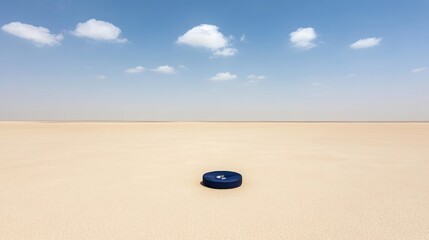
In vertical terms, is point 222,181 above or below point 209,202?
above

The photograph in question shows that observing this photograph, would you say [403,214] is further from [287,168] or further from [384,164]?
[384,164]

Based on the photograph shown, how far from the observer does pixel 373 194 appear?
16.0 feet

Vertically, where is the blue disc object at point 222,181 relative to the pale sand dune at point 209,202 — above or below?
above

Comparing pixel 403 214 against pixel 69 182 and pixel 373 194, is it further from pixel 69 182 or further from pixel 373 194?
pixel 69 182

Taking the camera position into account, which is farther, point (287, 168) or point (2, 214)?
point (287, 168)

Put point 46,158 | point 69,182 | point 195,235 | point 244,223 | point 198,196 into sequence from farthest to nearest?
point 46,158 < point 69,182 < point 198,196 < point 244,223 < point 195,235

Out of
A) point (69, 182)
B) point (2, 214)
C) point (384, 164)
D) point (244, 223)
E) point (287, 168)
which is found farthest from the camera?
point (384, 164)

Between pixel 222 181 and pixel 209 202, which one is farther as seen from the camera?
pixel 222 181

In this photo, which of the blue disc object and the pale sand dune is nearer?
the pale sand dune

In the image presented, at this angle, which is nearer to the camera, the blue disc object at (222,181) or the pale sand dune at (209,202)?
the pale sand dune at (209,202)

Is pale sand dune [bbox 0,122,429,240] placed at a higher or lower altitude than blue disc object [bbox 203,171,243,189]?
lower

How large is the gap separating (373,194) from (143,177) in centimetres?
563

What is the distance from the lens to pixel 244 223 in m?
3.57

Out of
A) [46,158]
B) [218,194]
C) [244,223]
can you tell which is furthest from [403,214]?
[46,158]
